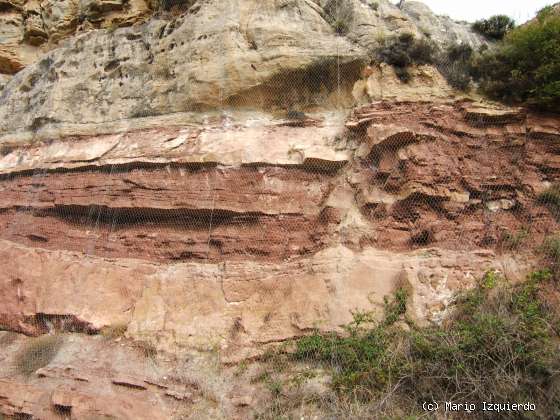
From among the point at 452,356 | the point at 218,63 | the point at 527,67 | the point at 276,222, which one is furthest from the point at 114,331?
the point at 527,67

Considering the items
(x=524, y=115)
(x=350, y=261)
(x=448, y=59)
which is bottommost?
(x=350, y=261)

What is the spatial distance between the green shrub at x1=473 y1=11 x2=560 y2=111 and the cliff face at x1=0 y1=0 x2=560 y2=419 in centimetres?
43

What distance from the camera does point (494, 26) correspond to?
10109mm

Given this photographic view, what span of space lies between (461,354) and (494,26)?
7.80 meters

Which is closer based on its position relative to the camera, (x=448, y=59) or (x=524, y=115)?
(x=524, y=115)

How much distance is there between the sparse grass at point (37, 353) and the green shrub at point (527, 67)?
8.03 meters

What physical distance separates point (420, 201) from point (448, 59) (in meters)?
3.04

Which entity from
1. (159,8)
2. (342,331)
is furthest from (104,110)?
(342,331)

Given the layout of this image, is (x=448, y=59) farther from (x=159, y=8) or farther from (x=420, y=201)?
(x=159, y=8)

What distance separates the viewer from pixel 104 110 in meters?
9.25

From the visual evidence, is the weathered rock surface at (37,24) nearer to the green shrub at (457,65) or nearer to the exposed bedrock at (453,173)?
the exposed bedrock at (453,173)

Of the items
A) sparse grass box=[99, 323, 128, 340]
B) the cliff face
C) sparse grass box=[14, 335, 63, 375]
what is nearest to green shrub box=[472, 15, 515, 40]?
the cliff face

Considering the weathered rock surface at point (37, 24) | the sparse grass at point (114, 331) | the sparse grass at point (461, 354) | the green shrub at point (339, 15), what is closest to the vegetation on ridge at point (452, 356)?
the sparse grass at point (461, 354)

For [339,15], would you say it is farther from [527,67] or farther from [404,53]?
[527,67]
